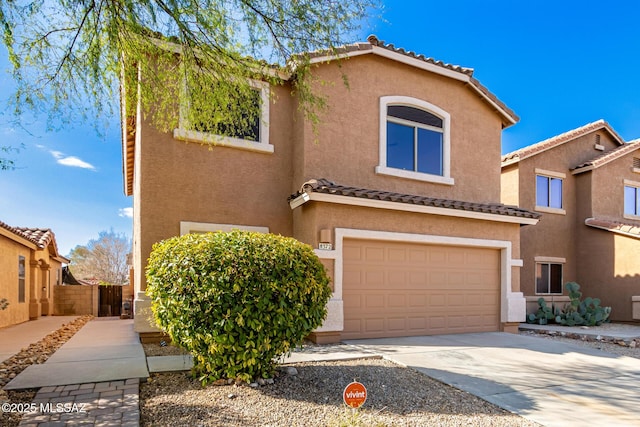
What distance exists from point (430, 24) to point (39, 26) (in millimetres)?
9125

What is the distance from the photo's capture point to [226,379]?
611 cm

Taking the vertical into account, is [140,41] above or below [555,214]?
above

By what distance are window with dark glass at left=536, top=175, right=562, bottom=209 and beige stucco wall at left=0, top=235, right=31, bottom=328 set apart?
63.0ft

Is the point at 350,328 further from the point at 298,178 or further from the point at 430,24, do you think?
the point at 430,24

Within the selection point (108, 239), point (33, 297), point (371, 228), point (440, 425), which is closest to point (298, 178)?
point (371, 228)

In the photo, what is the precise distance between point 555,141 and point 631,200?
16.3 feet

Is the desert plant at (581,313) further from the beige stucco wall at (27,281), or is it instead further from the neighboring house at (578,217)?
the beige stucco wall at (27,281)

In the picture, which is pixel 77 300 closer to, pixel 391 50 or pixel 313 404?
pixel 391 50

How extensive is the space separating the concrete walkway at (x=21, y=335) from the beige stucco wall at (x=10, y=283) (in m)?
0.34

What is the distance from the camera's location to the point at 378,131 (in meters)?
11.6

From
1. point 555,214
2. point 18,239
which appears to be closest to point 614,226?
point 555,214

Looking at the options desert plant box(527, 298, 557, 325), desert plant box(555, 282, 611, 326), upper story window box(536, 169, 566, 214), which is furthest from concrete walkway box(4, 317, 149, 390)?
upper story window box(536, 169, 566, 214)

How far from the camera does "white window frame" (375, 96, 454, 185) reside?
38.2 ft

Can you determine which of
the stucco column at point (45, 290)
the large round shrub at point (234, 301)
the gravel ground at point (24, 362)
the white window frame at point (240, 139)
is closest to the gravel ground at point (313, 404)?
the large round shrub at point (234, 301)
